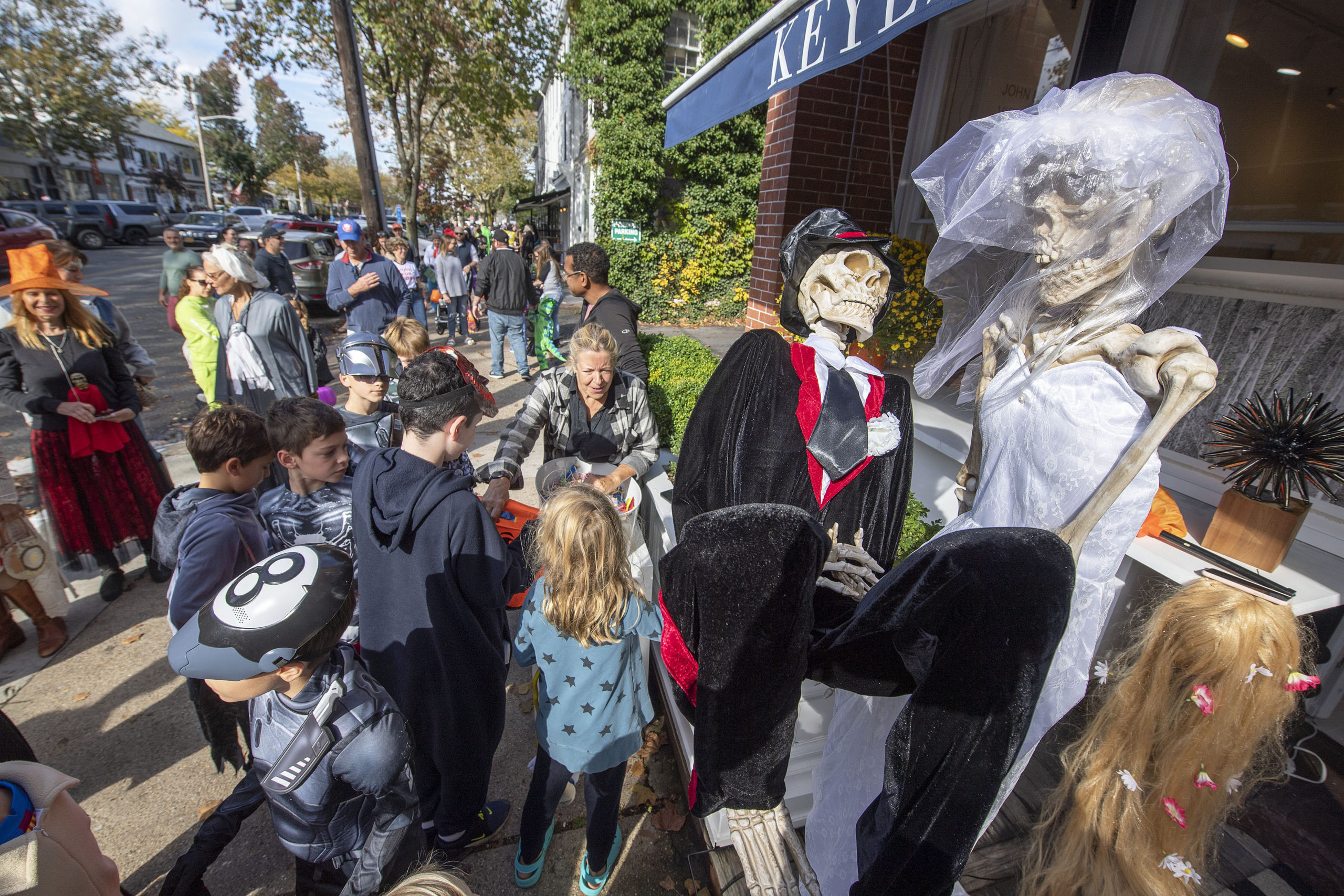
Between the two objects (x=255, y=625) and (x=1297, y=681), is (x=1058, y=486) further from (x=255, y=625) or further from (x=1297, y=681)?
(x=255, y=625)

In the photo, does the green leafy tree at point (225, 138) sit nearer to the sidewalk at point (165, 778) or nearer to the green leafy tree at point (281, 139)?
the green leafy tree at point (281, 139)

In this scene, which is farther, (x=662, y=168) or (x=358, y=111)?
(x=662, y=168)

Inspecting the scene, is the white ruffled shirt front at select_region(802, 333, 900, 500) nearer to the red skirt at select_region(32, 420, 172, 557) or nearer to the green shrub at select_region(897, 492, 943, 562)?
the green shrub at select_region(897, 492, 943, 562)

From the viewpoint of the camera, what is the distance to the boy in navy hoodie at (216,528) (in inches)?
78.3

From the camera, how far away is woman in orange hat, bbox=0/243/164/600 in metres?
3.15

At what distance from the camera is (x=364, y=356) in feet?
10.2

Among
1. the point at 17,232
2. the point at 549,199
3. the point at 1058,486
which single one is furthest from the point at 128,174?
the point at 1058,486

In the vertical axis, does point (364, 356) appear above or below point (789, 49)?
below

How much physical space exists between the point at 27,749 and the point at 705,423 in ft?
8.13

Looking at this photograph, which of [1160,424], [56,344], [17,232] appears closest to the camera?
[1160,424]

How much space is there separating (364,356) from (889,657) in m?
2.99

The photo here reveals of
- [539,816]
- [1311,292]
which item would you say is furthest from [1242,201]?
[539,816]

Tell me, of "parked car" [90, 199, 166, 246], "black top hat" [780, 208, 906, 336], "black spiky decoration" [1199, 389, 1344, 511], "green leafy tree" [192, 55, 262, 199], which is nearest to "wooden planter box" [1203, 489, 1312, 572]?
"black spiky decoration" [1199, 389, 1344, 511]

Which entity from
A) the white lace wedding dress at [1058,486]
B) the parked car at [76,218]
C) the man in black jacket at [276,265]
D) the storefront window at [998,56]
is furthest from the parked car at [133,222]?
the white lace wedding dress at [1058,486]
